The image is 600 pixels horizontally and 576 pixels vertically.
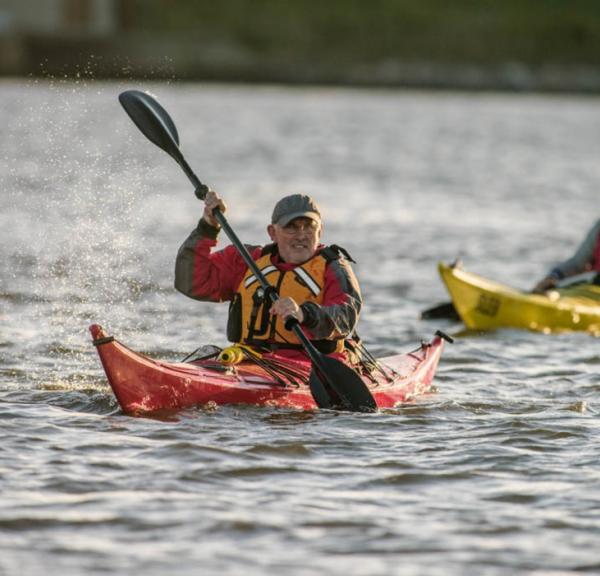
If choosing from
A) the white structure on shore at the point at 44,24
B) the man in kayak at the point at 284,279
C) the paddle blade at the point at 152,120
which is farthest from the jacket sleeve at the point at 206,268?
the white structure on shore at the point at 44,24

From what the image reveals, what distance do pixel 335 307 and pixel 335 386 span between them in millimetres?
416

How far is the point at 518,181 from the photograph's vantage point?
1236 inches

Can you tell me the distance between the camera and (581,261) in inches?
497

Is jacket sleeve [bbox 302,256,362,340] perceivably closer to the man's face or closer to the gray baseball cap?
the man's face

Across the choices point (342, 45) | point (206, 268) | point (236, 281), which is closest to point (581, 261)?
point (236, 281)

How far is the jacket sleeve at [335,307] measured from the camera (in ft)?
25.7

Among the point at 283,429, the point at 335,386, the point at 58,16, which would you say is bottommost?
the point at 283,429

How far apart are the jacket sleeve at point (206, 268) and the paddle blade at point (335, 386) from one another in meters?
0.74

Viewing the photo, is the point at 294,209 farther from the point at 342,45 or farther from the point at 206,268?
the point at 342,45

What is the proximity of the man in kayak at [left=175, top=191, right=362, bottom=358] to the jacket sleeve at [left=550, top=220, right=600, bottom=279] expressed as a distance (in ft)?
15.3

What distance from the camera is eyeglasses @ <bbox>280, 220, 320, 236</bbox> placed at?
8.06 metres

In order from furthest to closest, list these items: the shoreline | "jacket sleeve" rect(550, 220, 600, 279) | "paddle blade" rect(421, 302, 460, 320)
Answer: the shoreline, "paddle blade" rect(421, 302, 460, 320), "jacket sleeve" rect(550, 220, 600, 279)

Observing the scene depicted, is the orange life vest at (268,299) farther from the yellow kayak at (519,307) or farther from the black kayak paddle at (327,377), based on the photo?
the yellow kayak at (519,307)

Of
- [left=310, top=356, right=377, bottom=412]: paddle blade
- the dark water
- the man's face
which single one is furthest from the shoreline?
[left=310, top=356, right=377, bottom=412]: paddle blade
